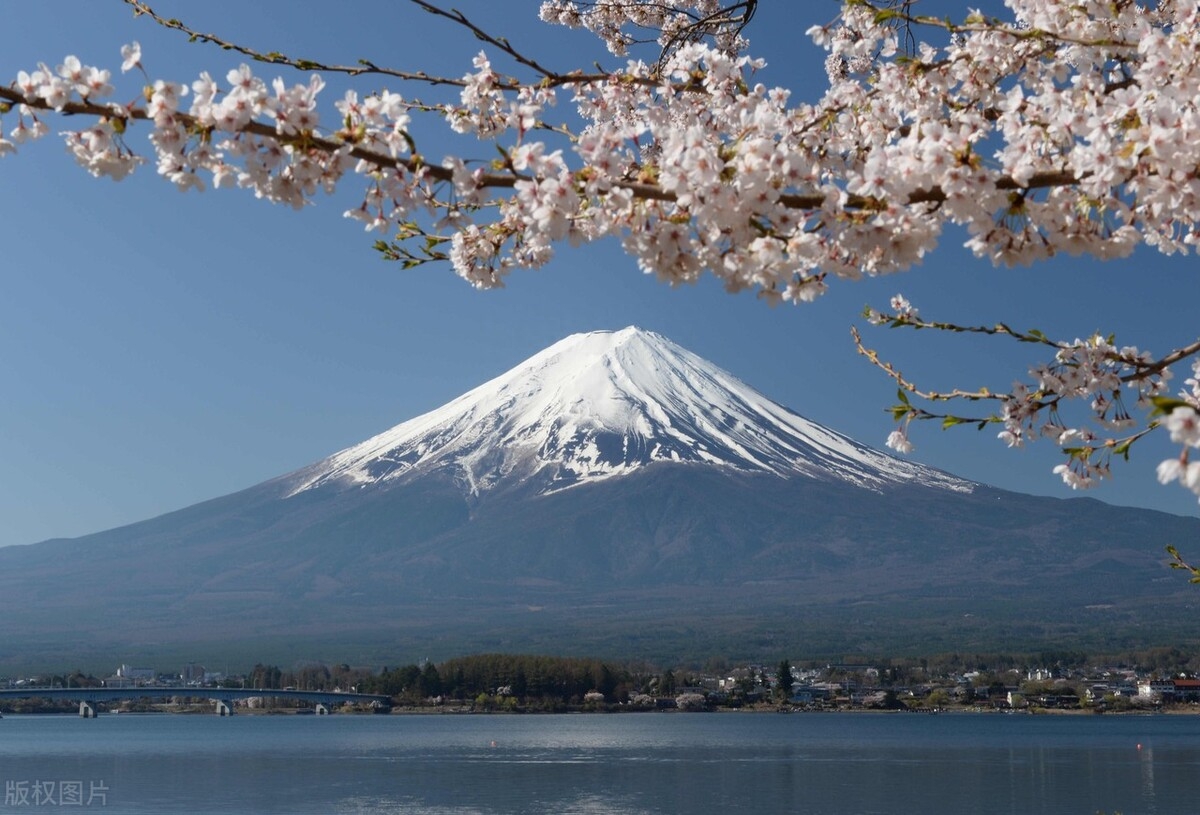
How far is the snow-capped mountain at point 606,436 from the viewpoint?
146875 millimetres

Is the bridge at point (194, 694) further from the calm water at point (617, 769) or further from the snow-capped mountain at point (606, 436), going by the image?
the snow-capped mountain at point (606, 436)

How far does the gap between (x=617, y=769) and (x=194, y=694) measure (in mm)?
39628

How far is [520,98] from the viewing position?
122 inches

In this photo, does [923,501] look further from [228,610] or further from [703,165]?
[703,165]

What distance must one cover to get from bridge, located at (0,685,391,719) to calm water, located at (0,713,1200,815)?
210 centimetres

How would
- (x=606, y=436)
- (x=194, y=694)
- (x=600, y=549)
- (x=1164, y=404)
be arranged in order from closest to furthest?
(x=1164, y=404) → (x=194, y=694) → (x=600, y=549) → (x=606, y=436)


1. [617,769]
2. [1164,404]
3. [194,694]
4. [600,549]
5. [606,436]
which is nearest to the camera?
[1164,404]

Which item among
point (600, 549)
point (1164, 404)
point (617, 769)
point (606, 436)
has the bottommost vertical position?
point (617, 769)

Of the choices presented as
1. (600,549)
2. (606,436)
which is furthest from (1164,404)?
(606,436)

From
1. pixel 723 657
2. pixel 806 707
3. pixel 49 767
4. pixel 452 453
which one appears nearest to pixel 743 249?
pixel 49 767

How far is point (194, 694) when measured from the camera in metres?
69.9

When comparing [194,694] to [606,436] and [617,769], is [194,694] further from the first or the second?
[606,436]

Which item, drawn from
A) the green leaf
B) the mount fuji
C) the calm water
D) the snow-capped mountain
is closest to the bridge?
the calm water

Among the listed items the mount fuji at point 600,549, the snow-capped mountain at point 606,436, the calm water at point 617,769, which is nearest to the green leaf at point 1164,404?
the calm water at point 617,769
